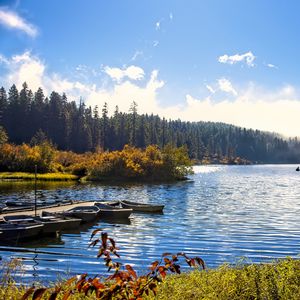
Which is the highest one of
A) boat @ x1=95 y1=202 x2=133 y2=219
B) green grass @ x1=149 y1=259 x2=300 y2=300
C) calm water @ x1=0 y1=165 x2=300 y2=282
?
green grass @ x1=149 y1=259 x2=300 y2=300

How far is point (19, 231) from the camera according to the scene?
2470cm

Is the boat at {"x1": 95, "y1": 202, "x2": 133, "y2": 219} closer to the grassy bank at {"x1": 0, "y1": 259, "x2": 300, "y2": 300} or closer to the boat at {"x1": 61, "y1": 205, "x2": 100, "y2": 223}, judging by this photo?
the boat at {"x1": 61, "y1": 205, "x2": 100, "y2": 223}

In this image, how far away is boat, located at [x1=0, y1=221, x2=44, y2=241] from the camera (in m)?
24.5

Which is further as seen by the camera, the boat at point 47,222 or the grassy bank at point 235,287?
the boat at point 47,222

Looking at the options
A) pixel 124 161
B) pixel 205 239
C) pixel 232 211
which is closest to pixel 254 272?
pixel 205 239

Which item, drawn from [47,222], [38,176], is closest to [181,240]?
[47,222]

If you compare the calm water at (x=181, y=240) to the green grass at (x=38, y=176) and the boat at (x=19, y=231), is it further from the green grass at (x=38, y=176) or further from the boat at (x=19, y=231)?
the green grass at (x=38, y=176)

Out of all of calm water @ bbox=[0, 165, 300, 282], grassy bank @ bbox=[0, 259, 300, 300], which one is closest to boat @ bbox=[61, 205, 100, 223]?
calm water @ bbox=[0, 165, 300, 282]

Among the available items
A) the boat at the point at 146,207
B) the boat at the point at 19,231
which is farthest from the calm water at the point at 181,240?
the boat at the point at 146,207

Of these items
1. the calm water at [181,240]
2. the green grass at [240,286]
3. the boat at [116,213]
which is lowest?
the calm water at [181,240]

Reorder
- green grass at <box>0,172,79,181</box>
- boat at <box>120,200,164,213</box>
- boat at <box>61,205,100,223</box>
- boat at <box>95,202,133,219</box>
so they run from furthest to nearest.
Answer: green grass at <box>0,172,79,181</box>, boat at <box>120,200,164,213</box>, boat at <box>95,202,133,219</box>, boat at <box>61,205,100,223</box>

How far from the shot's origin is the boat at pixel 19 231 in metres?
24.5

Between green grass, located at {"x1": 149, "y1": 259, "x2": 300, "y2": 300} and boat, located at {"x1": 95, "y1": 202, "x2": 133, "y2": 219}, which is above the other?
green grass, located at {"x1": 149, "y1": 259, "x2": 300, "y2": 300}

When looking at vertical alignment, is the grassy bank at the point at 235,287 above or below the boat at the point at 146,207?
above
